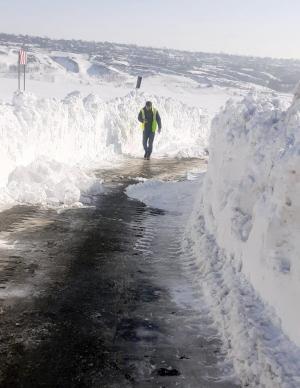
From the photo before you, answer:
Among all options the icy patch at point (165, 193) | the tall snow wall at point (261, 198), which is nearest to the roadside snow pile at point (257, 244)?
the tall snow wall at point (261, 198)

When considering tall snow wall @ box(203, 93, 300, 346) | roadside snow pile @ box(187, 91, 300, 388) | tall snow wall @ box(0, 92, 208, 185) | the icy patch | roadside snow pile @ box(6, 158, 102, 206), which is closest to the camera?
roadside snow pile @ box(187, 91, 300, 388)

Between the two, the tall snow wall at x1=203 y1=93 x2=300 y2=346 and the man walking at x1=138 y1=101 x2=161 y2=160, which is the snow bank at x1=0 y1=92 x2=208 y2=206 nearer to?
the man walking at x1=138 y1=101 x2=161 y2=160

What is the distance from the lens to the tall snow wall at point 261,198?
446cm

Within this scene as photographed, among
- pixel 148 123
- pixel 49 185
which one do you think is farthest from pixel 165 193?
pixel 148 123

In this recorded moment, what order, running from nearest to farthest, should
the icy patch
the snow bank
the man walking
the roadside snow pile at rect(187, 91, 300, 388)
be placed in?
1. the roadside snow pile at rect(187, 91, 300, 388)
2. the icy patch
3. the snow bank
4. the man walking

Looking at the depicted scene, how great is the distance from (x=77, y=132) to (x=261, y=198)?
427 inches

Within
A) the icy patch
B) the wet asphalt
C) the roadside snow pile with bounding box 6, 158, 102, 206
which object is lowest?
the icy patch

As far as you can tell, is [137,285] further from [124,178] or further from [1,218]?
[124,178]

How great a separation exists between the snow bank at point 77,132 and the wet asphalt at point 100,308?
234cm

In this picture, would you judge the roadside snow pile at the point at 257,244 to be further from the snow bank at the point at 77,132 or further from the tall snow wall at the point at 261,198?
the snow bank at the point at 77,132

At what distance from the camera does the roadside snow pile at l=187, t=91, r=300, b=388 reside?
14.1 ft

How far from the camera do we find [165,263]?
24.7ft

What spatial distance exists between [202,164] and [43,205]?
27.3 ft

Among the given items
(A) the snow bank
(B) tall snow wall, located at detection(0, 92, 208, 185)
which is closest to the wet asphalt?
(A) the snow bank
